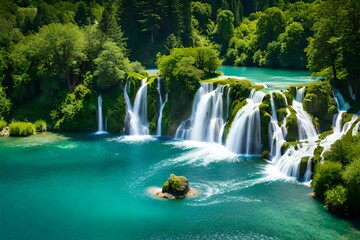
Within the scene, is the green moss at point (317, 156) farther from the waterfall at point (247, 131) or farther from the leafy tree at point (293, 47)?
the leafy tree at point (293, 47)

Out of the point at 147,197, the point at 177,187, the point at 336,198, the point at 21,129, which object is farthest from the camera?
the point at 21,129

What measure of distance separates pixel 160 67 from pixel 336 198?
3058 cm

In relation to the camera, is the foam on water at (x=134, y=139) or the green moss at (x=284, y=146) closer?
the green moss at (x=284, y=146)

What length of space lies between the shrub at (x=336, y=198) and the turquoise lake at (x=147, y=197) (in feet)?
2.01

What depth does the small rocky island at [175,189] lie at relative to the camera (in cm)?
3600

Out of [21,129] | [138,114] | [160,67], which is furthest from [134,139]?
[21,129]

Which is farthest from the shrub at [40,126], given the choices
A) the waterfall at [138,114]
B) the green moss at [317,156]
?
the green moss at [317,156]

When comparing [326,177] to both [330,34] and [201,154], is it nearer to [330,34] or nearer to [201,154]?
[201,154]

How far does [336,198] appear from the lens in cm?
3216

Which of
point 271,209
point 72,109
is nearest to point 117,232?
point 271,209

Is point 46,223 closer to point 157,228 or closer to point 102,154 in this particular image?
point 157,228

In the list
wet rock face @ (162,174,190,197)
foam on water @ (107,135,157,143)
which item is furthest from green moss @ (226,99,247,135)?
wet rock face @ (162,174,190,197)

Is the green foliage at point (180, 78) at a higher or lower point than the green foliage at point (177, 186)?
higher

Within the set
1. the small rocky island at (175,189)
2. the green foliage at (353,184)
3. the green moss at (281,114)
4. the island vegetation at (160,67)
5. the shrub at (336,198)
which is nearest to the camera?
the green foliage at (353,184)
